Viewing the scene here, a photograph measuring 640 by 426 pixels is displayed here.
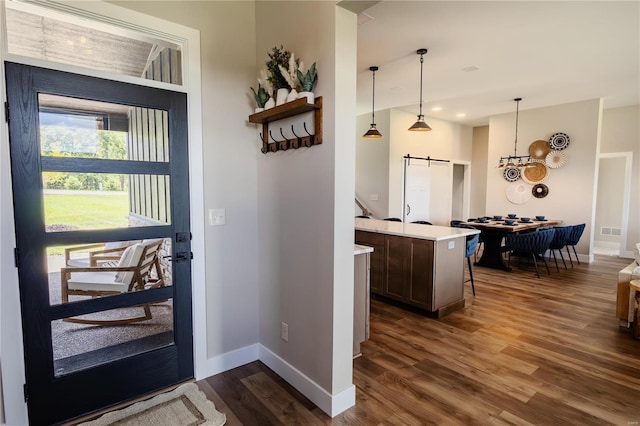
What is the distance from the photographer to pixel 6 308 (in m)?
1.76

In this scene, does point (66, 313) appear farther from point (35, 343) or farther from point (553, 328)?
point (553, 328)

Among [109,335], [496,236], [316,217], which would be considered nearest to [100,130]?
[109,335]

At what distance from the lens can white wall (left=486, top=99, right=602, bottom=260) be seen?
6102 mm

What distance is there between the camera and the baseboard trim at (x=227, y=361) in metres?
2.42

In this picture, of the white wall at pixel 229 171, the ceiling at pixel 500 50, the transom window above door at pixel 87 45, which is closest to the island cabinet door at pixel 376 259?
the white wall at pixel 229 171

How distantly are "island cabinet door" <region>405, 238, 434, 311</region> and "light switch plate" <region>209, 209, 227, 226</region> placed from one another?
214 centimetres

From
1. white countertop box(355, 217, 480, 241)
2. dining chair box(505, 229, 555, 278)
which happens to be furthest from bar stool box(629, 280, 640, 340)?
dining chair box(505, 229, 555, 278)

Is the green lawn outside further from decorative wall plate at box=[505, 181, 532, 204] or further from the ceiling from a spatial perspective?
decorative wall plate at box=[505, 181, 532, 204]

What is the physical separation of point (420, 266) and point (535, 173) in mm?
4795

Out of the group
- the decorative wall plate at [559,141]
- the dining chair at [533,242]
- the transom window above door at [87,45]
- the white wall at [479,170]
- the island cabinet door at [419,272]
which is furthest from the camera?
the white wall at [479,170]

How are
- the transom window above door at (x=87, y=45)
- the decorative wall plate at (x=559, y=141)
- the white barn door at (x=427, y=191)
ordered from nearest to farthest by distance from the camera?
1. the transom window above door at (x=87, y=45)
2. the decorative wall plate at (x=559, y=141)
3. the white barn door at (x=427, y=191)

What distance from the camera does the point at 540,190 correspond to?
6758mm

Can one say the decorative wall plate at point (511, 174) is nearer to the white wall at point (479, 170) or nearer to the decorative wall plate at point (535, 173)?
the decorative wall plate at point (535, 173)

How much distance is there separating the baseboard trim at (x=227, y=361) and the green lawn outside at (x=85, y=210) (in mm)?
1171
